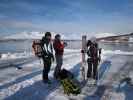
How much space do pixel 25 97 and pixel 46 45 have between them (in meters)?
2.40

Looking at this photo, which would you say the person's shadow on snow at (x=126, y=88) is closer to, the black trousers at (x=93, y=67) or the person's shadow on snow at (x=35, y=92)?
the black trousers at (x=93, y=67)

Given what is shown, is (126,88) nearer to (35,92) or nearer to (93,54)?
(93,54)

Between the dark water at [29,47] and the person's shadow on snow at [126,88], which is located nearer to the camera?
the person's shadow on snow at [126,88]

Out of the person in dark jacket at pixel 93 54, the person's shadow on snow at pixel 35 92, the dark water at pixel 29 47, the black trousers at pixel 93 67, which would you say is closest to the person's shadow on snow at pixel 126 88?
the black trousers at pixel 93 67

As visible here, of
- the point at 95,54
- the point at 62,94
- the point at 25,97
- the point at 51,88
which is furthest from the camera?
the point at 95,54

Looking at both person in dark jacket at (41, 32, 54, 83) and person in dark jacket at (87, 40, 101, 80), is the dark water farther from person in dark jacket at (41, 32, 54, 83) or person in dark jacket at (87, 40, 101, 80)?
person in dark jacket at (41, 32, 54, 83)

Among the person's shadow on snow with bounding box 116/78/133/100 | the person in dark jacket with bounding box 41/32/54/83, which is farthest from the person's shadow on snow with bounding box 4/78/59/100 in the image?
Result: the person's shadow on snow with bounding box 116/78/133/100

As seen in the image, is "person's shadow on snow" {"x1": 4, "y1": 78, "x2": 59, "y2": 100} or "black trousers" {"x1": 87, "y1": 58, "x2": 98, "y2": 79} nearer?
"person's shadow on snow" {"x1": 4, "y1": 78, "x2": 59, "y2": 100}

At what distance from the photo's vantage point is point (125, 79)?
10.5m

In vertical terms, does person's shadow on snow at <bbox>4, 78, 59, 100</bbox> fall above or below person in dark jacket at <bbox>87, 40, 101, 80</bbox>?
below

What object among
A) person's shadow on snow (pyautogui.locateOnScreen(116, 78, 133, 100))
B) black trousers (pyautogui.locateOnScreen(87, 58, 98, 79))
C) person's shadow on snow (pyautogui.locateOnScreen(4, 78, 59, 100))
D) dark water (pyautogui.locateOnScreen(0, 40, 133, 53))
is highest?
black trousers (pyautogui.locateOnScreen(87, 58, 98, 79))

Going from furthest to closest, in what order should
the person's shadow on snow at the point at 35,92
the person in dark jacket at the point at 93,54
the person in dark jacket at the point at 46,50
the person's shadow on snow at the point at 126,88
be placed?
the person in dark jacket at the point at 93,54 < the person in dark jacket at the point at 46,50 < the person's shadow on snow at the point at 126,88 < the person's shadow on snow at the point at 35,92

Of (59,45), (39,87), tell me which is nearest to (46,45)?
(59,45)

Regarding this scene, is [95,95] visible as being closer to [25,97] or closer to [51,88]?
[51,88]
